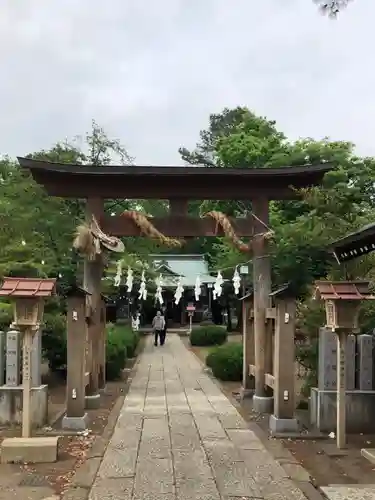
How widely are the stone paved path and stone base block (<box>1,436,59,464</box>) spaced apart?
69cm

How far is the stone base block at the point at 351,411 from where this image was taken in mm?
9383

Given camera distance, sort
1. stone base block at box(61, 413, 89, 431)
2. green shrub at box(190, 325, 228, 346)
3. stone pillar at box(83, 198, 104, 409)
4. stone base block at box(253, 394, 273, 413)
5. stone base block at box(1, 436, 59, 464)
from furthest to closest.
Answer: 1. green shrub at box(190, 325, 228, 346)
2. stone pillar at box(83, 198, 104, 409)
3. stone base block at box(253, 394, 273, 413)
4. stone base block at box(61, 413, 89, 431)
5. stone base block at box(1, 436, 59, 464)

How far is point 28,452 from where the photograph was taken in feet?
24.1

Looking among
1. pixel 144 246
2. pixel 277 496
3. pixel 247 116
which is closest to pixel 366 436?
pixel 277 496

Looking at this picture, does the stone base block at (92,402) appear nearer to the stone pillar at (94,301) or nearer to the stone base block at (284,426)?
the stone pillar at (94,301)

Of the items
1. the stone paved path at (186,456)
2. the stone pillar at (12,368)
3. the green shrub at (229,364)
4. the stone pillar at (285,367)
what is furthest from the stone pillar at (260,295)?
the stone pillar at (12,368)

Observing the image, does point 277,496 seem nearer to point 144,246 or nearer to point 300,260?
point 300,260

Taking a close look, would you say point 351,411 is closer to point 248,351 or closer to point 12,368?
point 248,351

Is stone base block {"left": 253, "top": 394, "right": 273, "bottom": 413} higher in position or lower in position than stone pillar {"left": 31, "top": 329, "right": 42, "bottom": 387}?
lower

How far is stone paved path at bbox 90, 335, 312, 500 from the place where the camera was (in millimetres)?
6145

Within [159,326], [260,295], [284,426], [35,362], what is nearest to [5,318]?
[35,362]

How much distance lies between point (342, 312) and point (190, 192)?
4.59 m

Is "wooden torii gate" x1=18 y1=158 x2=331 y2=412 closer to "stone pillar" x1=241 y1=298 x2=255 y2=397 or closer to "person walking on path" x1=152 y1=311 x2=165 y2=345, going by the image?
"stone pillar" x1=241 y1=298 x2=255 y2=397

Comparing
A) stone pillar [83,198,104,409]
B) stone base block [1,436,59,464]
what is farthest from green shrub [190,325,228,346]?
stone base block [1,436,59,464]
